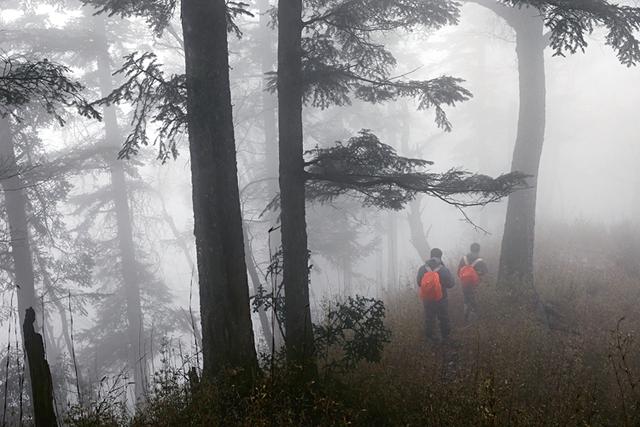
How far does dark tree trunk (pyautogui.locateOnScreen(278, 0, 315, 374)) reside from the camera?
19.3 ft

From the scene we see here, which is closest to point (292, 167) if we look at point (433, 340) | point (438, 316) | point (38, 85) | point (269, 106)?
point (38, 85)

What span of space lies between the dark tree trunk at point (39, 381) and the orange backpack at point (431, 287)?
629cm

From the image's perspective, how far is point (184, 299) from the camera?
161ft

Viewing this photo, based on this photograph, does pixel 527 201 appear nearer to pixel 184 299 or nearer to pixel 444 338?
pixel 444 338

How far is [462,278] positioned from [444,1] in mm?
5426

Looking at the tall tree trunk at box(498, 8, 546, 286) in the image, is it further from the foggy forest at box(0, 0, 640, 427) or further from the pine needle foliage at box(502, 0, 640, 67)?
the pine needle foliage at box(502, 0, 640, 67)

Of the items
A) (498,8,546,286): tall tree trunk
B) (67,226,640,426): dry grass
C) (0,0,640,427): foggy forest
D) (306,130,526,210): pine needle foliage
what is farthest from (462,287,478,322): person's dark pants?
(306,130,526,210): pine needle foliage

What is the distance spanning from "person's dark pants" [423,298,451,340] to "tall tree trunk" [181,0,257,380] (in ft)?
14.6

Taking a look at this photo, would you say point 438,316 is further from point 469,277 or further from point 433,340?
point 469,277

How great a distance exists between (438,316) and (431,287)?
0.60 m

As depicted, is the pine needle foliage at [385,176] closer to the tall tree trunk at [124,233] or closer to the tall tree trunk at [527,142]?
the tall tree trunk at [527,142]

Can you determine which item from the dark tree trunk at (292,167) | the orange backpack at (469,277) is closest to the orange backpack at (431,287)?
the orange backpack at (469,277)

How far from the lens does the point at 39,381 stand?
390cm

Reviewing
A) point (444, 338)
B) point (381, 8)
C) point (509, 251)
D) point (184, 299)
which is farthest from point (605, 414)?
point (184, 299)
